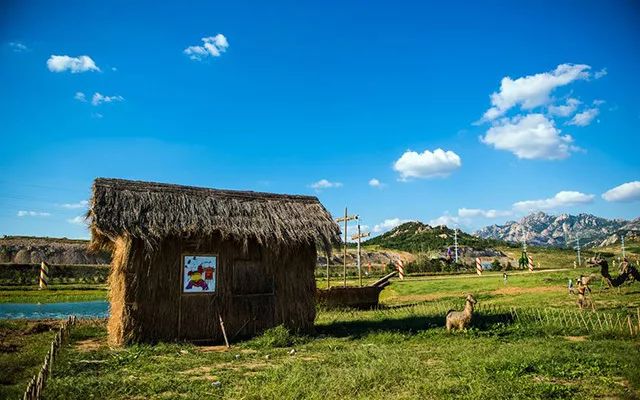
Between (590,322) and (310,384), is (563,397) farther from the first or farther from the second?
(590,322)

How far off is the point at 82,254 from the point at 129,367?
4823cm

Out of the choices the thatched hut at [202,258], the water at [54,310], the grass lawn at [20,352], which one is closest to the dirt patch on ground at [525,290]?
the thatched hut at [202,258]

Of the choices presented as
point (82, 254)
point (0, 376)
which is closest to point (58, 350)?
point (0, 376)

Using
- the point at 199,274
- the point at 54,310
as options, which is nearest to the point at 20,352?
the point at 199,274

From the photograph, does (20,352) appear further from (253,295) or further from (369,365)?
(369,365)

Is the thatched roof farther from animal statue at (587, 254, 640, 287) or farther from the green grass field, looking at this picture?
animal statue at (587, 254, 640, 287)

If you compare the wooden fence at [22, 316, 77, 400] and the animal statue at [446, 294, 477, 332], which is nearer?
the wooden fence at [22, 316, 77, 400]

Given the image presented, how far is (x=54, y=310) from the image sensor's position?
2352cm

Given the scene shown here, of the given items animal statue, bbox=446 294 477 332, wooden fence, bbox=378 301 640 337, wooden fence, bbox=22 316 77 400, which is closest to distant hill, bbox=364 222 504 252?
wooden fence, bbox=378 301 640 337

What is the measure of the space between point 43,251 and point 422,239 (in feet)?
232

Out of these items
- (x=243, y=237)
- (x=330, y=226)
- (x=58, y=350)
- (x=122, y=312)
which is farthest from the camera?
(x=330, y=226)

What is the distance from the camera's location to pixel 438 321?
15.7 metres

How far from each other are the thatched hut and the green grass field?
2.91 ft

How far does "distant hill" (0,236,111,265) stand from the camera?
46.8m
